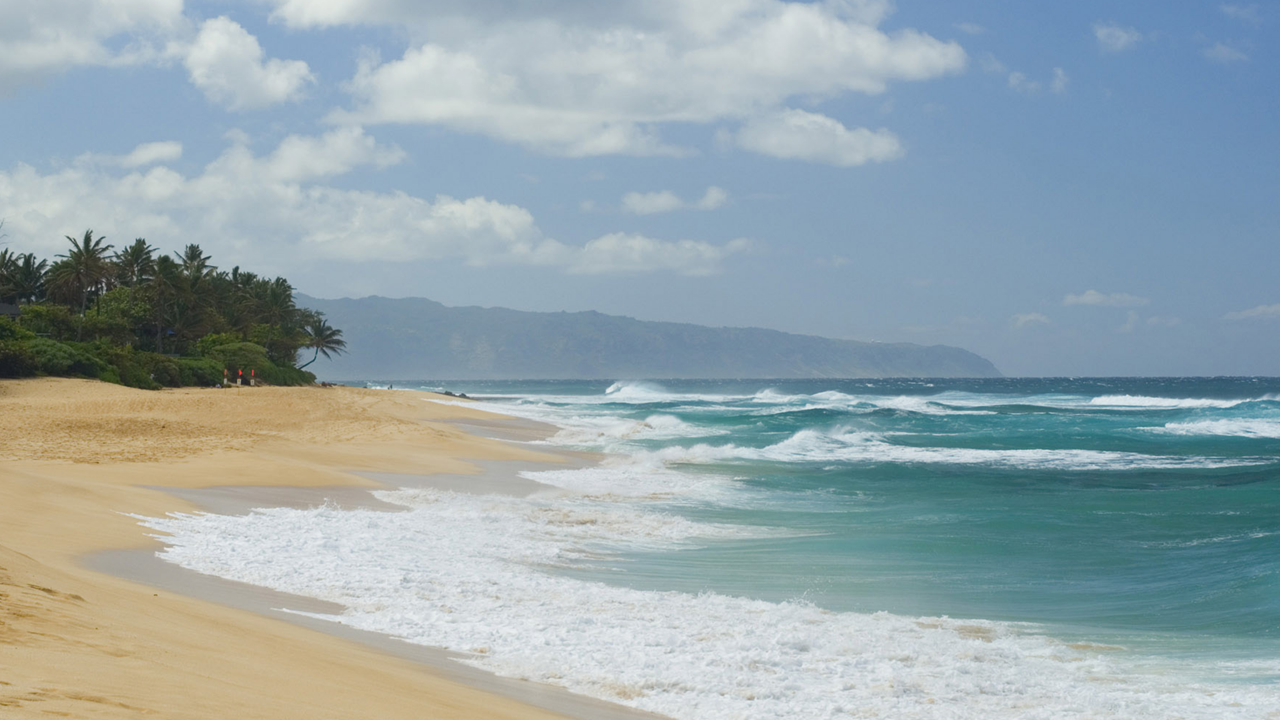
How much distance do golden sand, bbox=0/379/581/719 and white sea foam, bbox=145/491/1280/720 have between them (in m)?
0.98

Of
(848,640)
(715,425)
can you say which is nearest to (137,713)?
(848,640)

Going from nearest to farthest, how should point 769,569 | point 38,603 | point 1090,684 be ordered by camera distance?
point 38,603
point 1090,684
point 769,569

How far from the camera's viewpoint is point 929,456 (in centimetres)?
3103

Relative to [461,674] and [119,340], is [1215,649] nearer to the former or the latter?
[461,674]

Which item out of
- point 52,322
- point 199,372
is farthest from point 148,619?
point 52,322

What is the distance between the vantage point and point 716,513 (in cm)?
1695

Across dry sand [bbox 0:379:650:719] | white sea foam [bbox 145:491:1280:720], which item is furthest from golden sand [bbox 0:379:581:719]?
white sea foam [bbox 145:491:1280:720]

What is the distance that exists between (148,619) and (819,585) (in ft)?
23.0

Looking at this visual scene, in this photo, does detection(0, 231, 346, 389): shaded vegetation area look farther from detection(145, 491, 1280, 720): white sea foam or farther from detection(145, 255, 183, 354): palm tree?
detection(145, 491, 1280, 720): white sea foam

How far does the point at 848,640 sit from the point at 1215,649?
12.0ft

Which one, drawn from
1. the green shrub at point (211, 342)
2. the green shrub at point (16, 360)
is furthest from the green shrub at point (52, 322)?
the green shrub at point (16, 360)

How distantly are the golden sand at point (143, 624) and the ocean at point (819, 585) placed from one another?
102 centimetres

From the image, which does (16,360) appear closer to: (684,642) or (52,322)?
(52,322)

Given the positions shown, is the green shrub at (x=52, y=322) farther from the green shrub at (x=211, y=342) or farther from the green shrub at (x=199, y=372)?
the green shrub at (x=211, y=342)
